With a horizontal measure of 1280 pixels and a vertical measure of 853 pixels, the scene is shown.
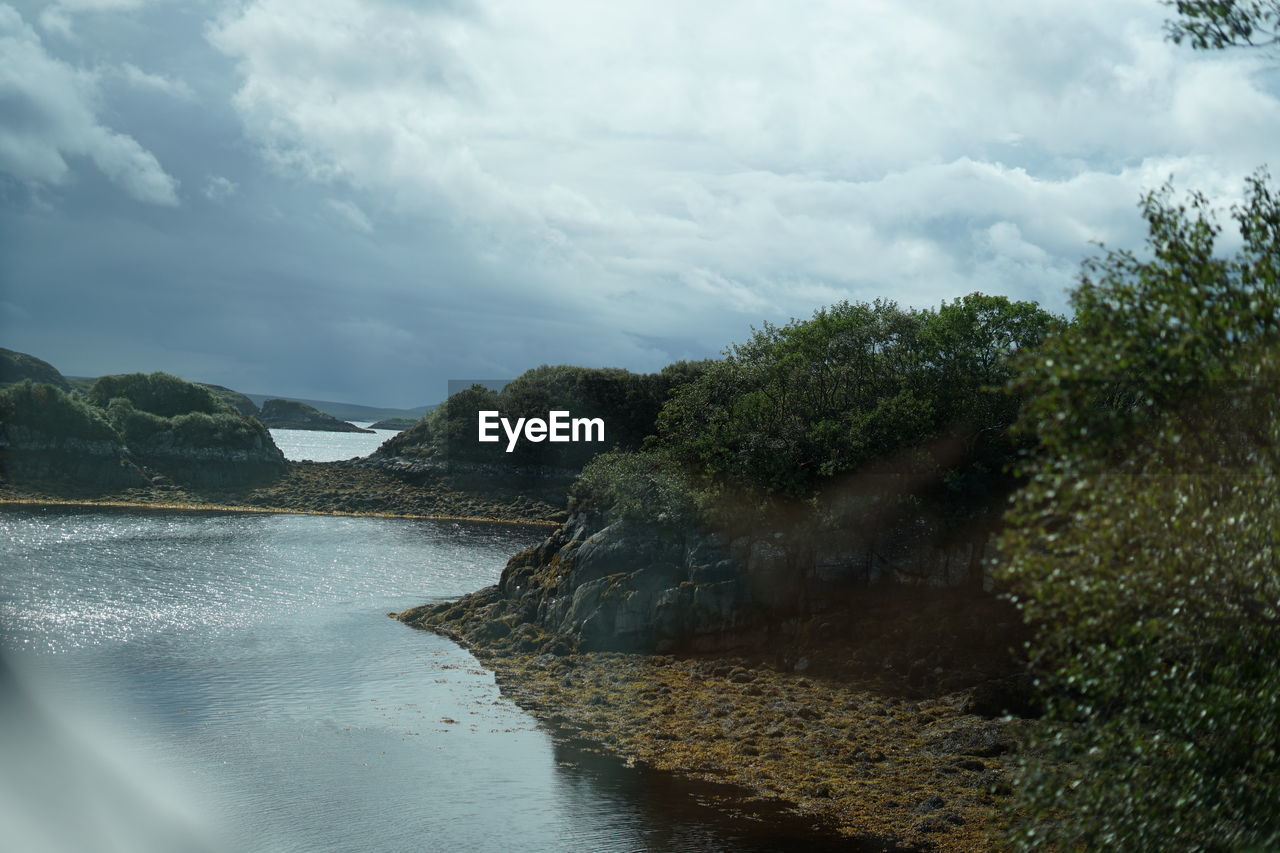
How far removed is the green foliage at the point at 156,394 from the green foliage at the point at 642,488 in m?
92.6

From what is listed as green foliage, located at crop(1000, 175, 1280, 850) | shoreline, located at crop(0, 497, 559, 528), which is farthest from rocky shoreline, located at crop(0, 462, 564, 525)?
green foliage, located at crop(1000, 175, 1280, 850)

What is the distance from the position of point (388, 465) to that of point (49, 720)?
95732mm

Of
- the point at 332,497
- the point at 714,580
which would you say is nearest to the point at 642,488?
the point at 714,580

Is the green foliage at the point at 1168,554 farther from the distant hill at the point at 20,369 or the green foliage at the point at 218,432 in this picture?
the distant hill at the point at 20,369

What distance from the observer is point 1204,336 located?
13.3 metres

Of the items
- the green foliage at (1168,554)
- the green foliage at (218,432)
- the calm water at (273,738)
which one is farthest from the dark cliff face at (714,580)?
the green foliage at (218,432)

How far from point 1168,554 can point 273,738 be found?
89.7 feet

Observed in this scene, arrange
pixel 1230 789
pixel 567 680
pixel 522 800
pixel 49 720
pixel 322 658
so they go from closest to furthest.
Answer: pixel 1230 789, pixel 522 800, pixel 49 720, pixel 567 680, pixel 322 658

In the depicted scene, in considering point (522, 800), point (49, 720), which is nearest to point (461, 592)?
point (49, 720)

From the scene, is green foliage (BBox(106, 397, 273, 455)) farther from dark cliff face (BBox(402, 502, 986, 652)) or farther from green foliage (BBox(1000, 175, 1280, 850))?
green foliage (BBox(1000, 175, 1280, 850))

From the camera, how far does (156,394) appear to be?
420 ft

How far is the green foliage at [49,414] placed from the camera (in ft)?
344

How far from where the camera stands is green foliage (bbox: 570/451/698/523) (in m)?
44.7

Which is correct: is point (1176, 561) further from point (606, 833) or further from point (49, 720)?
point (49, 720)
